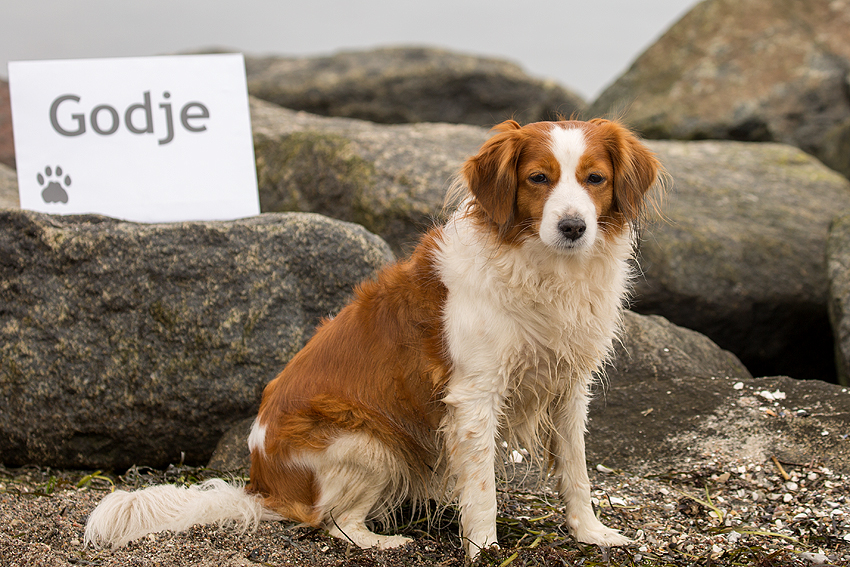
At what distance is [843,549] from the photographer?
325 centimetres

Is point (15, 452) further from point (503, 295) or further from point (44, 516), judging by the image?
point (503, 295)

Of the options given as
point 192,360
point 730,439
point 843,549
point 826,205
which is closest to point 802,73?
point 826,205

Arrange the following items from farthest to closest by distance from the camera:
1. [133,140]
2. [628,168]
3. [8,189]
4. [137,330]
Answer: [8,189], [133,140], [137,330], [628,168]

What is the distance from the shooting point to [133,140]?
198 inches

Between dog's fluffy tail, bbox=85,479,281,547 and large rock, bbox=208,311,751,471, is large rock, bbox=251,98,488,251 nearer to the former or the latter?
large rock, bbox=208,311,751,471

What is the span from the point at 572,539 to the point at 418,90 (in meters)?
10.7

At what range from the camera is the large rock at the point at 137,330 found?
4.26 metres

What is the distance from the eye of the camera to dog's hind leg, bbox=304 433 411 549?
10.7 ft

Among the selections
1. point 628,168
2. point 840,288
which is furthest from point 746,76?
point 628,168

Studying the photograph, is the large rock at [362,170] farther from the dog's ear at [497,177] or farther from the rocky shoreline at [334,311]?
the dog's ear at [497,177]

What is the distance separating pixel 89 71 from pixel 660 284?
4.25 meters

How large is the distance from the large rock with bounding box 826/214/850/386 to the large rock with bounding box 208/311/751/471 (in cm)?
67

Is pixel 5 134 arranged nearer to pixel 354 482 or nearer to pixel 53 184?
pixel 53 184

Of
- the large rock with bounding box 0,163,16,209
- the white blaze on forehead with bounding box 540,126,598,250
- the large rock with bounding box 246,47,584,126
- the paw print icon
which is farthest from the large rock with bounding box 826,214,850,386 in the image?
the large rock with bounding box 246,47,584,126
